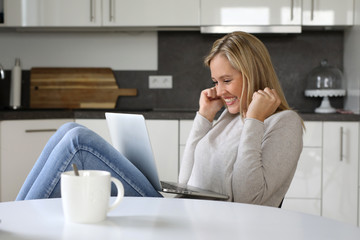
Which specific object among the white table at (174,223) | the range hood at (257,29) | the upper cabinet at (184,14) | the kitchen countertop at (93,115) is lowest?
the kitchen countertop at (93,115)

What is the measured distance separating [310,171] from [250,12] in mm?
1106

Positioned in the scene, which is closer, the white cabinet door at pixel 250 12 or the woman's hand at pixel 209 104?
the woman's hand at pixel 209 104

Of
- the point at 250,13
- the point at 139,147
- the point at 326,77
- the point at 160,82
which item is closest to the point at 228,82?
the point at 139,147

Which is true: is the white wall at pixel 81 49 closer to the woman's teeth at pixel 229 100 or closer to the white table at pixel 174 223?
the woman's teeth at pixel 229 100

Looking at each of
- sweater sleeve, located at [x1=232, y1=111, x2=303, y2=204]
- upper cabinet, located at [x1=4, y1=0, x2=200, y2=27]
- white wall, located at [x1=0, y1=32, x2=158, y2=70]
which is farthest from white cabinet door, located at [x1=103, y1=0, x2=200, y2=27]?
sweater sleeve, located at [x1=232, y1=111, x2=303, y2=204]

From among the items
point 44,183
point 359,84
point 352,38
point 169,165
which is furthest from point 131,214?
point 352,38

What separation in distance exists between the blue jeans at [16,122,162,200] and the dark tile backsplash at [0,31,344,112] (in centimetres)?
243

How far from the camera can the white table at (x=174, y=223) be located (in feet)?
2.67

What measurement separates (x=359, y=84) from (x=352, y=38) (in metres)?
0.38

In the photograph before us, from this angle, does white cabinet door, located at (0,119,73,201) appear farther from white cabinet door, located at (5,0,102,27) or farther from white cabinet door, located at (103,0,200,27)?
white cabinet door, located at (103,0,200,27)

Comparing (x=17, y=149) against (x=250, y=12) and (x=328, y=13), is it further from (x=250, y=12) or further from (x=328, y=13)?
(x=328, y=13)

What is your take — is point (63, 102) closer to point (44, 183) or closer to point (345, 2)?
point (345, 2)

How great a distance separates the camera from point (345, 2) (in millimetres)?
3393

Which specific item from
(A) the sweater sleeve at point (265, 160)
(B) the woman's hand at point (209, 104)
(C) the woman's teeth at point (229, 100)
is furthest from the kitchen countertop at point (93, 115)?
(A) the sweater sleeve at point (265, 160)
